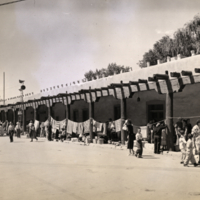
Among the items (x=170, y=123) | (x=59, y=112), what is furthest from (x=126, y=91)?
(x=59, y=112)

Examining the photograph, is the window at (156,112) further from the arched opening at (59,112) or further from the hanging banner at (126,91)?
the arched opening at (59,112)

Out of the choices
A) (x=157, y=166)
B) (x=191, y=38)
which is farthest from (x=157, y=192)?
(x=191, y=38)

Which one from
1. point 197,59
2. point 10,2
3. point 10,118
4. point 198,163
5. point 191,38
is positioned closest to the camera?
point 10,2

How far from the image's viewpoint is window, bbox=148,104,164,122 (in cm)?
1858

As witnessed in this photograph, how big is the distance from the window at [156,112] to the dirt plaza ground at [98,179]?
6.62 m

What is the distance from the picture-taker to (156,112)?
18.9 meters

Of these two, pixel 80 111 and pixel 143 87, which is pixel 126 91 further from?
pixel 80 111

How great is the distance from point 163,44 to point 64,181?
36.0 metres

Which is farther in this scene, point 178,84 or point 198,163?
point 178,84

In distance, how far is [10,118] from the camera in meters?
40.6

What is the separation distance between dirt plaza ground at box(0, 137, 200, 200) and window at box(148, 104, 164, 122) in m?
6.62

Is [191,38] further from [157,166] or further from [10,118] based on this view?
[157,166]

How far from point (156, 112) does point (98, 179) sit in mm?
11168

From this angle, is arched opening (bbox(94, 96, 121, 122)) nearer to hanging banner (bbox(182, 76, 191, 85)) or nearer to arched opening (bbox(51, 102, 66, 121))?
arched opening (bbox(51, 102, 66, 121))
